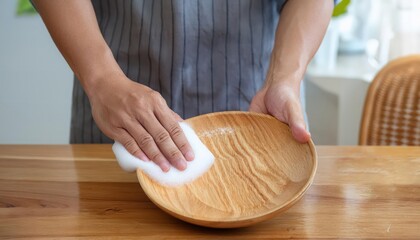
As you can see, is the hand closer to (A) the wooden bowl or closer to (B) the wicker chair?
(A) the wooden bowl

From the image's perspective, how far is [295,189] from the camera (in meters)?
0.81

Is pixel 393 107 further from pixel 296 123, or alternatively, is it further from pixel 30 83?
pixel 30 83

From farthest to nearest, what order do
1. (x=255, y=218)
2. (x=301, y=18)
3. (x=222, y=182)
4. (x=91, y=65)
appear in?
(x=301, y=18), (x=91, y=65), (x=222, y=182), (x=255, y=218)

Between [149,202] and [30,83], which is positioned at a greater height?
[149,202]

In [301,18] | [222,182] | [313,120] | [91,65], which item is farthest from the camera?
[313,120]

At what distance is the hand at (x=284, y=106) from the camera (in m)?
0.88

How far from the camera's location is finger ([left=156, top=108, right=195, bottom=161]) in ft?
2.93

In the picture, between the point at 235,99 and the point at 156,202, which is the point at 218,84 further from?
the point at 156,202

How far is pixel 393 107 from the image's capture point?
4.83 feet

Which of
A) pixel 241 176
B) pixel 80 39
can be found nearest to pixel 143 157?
pixel 241 176

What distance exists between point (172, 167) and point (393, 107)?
78 centimetres

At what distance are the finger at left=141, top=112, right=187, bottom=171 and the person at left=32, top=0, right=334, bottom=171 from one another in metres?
0.08

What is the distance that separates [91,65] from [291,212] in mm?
389

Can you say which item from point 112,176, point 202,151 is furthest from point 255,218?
point 112,176
